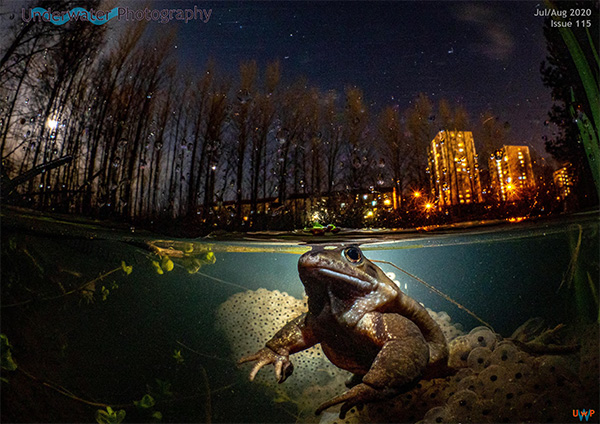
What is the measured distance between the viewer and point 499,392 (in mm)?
1763

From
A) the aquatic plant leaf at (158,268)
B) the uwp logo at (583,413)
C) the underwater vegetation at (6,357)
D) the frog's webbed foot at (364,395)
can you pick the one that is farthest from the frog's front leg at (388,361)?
the underwater vegetation at (6,357)

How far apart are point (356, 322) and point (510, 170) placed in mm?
1333

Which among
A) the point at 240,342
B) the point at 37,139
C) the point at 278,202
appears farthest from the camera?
the point at 240,342

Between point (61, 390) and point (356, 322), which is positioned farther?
point (61, 390)

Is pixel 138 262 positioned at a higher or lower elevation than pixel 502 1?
lower

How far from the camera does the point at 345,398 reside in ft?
5.05

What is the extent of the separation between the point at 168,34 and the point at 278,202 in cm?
136

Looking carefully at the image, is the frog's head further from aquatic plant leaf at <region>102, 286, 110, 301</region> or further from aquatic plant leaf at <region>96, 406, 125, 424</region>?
aquatic plant leaf at <region>102, 286, 110, 301</region>

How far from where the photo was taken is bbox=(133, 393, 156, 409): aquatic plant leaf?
2.45m

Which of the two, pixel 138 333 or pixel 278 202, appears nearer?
pixel 278 202

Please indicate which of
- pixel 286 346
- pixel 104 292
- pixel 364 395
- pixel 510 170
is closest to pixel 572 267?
pixel 510 170

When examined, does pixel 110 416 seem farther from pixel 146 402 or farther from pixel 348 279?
pixel 348 279

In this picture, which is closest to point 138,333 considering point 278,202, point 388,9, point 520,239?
point 278,202

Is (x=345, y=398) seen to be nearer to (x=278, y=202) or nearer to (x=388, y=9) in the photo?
(x=278, y=202)
